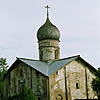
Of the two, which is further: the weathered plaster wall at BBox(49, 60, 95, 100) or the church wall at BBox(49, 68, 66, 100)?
the weathered plaster wall at BBox(49, 60, 95, 100)

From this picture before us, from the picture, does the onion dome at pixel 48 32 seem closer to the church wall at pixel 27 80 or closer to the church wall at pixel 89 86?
the church wall at pixel 27 80

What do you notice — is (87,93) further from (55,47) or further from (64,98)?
(55,47)

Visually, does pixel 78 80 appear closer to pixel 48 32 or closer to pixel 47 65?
pixel 47 65

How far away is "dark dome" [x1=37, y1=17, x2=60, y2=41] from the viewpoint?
37.8 m

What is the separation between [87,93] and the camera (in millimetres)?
34438

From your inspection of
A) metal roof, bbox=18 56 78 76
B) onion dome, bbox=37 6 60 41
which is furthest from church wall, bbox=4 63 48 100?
onion dome, bbox=37 6 60 41

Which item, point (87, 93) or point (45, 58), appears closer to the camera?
point (87, 93)

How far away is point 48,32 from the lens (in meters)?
37.8

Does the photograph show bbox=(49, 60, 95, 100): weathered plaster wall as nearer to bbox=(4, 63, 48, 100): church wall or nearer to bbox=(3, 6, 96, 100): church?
bbox=(3, 6, 96, 100): church

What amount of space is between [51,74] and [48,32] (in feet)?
25.9

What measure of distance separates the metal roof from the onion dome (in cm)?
351

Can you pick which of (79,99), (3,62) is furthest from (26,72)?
(3,62)

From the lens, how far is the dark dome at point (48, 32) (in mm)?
37750

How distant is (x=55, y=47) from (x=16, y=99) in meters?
8.99
